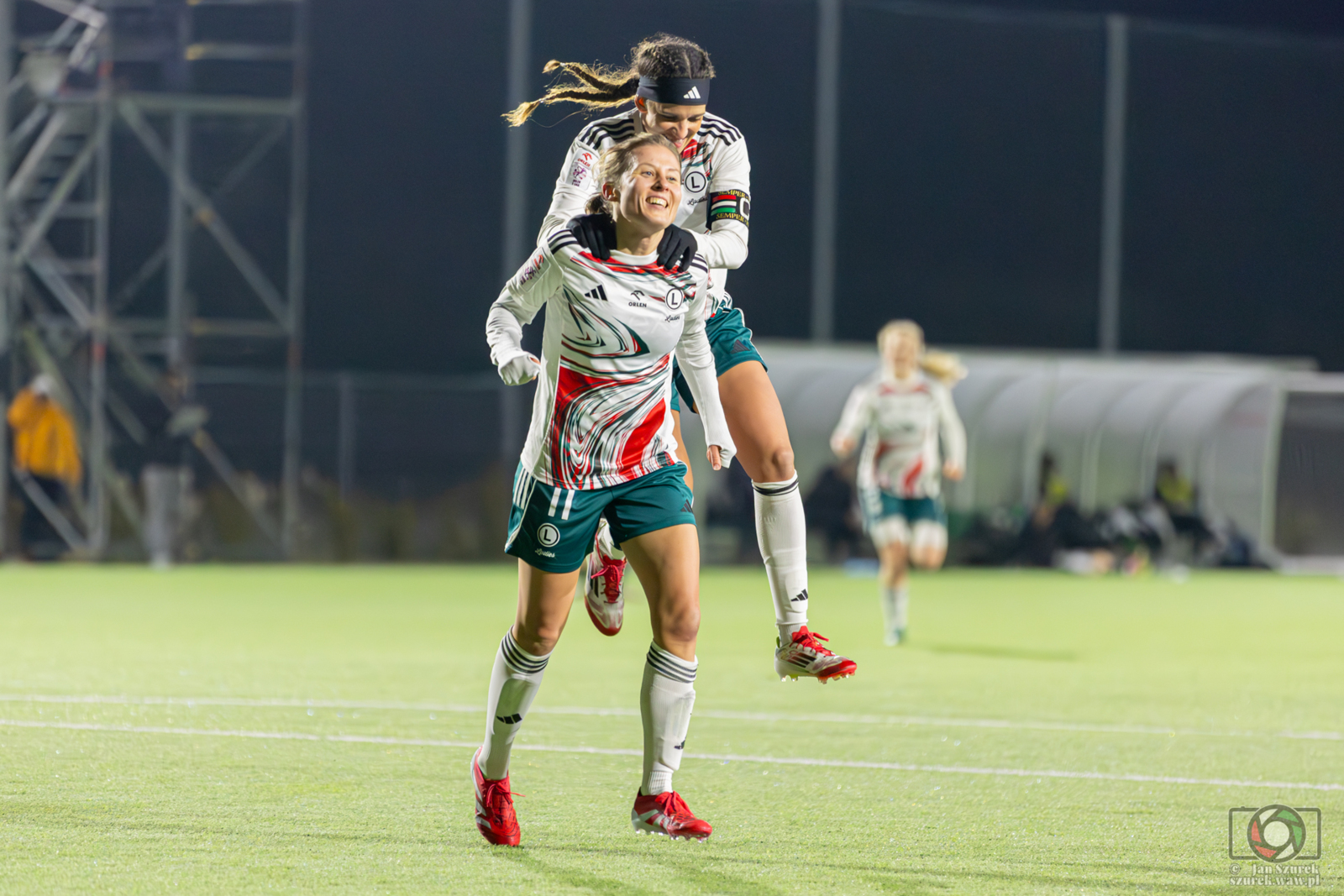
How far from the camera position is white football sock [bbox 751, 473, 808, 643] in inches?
224

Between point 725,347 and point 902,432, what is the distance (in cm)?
673

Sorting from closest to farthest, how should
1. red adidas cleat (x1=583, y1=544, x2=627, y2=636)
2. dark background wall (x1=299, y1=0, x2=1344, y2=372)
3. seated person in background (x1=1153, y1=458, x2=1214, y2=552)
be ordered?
1. red adidas cleat (x1=583, y1=544, x2=627, y2=636)
2. seated person in background (x1=1153, y1=458, x2=1214, y2=552)
3. dark background wall (x1=299, y1=0, x2=1344, y2=372)

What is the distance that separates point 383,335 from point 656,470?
23.5 meters

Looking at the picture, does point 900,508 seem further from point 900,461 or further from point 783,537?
point 783,537

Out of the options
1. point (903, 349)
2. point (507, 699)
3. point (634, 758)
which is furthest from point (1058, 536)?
point (507, 699)

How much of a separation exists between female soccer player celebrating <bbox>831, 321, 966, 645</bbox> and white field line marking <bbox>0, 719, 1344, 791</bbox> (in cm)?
526

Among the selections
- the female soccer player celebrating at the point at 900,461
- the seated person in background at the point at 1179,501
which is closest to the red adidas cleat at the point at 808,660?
the female soccer player celebrating at the point at 900,461

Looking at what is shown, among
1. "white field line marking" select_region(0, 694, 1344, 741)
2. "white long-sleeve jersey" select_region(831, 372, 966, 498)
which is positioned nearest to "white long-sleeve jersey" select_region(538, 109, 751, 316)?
"white field line marking" select_region(0, 694, 1344, 741)

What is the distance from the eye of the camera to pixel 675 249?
4859 millimetres

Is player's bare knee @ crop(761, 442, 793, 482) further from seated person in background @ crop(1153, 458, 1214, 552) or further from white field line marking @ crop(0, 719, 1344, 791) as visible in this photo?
seated person in background @ crop(1153, 458, 1214, 552)

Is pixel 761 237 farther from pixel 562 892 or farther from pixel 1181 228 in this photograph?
pixel 562 892

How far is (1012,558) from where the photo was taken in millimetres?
21812

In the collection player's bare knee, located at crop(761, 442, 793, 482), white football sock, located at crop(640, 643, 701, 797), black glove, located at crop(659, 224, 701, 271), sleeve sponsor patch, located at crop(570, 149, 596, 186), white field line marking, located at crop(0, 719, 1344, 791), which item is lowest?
white field line marking, located at crop(0, 719, 1344, 791)

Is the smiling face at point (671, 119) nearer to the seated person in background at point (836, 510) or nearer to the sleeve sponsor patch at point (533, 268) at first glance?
the sleeve sponsor patch at point (533, 268)
